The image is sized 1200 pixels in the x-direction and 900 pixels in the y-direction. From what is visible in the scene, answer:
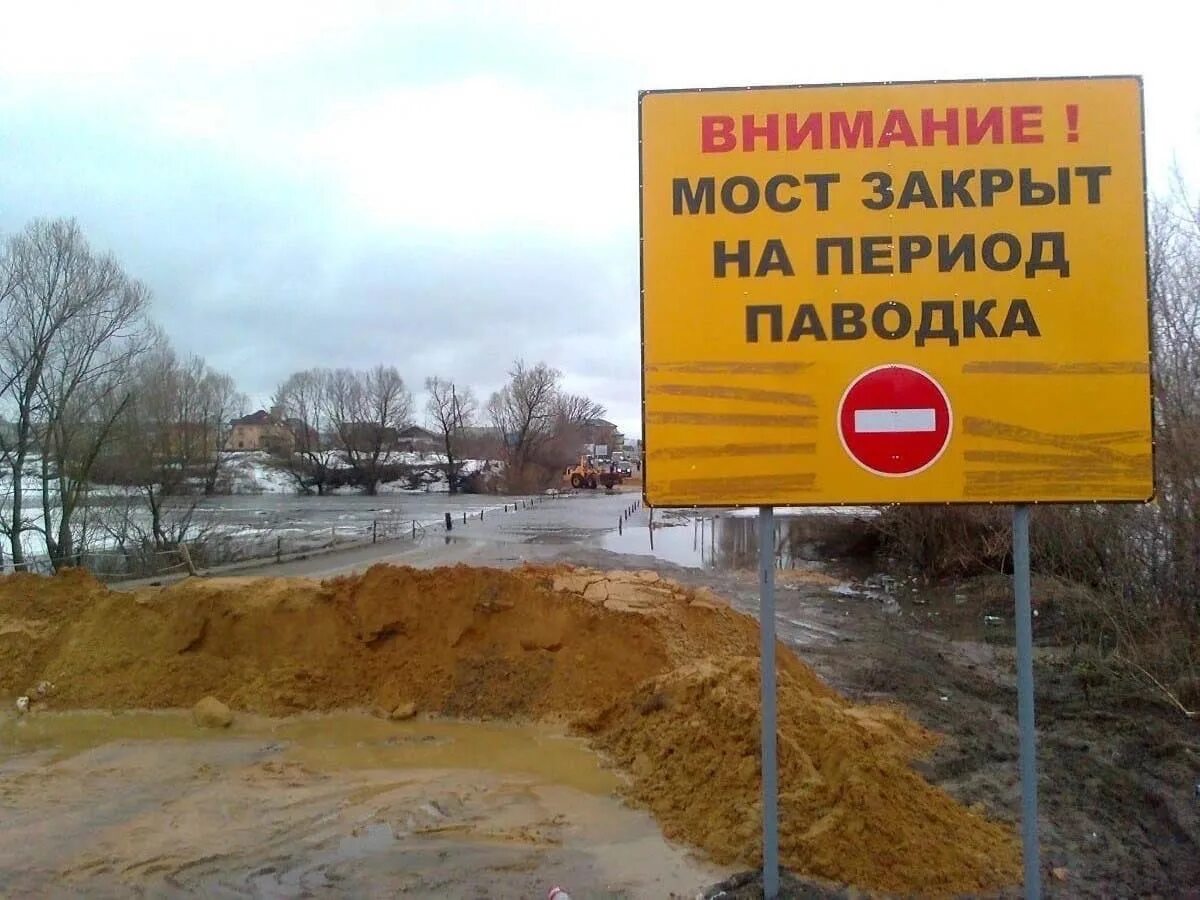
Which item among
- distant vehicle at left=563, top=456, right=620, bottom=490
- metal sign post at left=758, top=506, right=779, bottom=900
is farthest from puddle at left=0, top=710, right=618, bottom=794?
distant vehicle at left=563, top=456, right=620, bottom=490

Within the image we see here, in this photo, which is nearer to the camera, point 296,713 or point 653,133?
point 653,133

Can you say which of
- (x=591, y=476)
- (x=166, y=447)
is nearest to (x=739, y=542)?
(x=166, y=447)

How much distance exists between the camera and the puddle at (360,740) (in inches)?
266

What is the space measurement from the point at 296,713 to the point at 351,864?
12.1 feet

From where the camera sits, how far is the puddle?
6.76m

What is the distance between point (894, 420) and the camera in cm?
361

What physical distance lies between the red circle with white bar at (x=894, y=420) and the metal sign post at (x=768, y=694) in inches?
17.8

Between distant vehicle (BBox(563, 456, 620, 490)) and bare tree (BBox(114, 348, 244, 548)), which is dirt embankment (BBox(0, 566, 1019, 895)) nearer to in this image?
bare tree (BBox(114, 348, 244, 548))

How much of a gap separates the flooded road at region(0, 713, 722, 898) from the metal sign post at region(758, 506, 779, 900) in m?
0.77

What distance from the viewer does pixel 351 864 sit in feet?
15.8

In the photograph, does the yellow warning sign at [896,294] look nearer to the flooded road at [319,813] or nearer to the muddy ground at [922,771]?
the muddy ground at [922,771]

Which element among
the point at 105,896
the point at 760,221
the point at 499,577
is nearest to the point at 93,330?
the point at 499,577

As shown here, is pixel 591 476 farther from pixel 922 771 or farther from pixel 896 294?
pixel 896 294

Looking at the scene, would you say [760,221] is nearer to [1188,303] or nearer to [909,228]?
[909,228]
